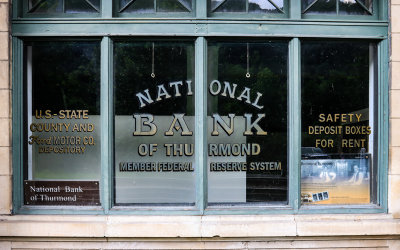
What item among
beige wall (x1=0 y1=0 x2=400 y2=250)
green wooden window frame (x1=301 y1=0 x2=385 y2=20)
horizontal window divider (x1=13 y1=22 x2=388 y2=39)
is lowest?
beige wall (x1=0 y1=0 x2=400 y2=250)

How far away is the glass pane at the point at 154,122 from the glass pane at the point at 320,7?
5.50ft

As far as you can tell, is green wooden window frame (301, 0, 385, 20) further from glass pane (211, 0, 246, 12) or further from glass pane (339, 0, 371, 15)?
glass pane (211, 0, 246, 12)

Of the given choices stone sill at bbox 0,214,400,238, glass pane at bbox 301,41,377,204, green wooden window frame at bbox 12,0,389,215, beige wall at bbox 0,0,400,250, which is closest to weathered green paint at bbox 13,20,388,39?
green wooden window frame at bbox 12,0,389,215

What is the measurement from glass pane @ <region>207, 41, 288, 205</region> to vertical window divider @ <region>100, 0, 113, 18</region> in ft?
4.71

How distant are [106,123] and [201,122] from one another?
50.0 inches

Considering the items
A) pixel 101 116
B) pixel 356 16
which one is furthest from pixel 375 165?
pixel 101 116

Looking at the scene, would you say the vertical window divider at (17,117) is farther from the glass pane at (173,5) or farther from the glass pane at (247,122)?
the glass pane at (247,122)

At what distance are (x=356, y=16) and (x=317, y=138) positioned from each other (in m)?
1.76

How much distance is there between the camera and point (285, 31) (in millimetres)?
6098

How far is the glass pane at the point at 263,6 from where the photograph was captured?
20.3 ft

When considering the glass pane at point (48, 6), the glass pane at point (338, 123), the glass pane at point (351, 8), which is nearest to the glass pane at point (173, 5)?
the glass pane at point (48, 6)

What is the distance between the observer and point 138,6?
619cm

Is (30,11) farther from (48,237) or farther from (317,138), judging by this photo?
(317,138)

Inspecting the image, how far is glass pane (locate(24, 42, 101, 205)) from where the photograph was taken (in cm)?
616
